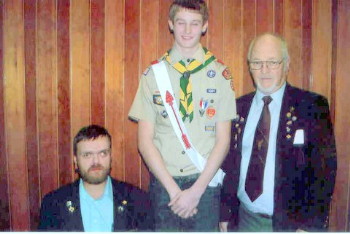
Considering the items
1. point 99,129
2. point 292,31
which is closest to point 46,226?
point 99,129

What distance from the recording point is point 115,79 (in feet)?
7.54

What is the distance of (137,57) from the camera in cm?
229

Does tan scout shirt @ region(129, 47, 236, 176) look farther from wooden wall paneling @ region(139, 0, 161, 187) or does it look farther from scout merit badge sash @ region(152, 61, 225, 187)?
wooden wall paneling @ region(139, 0, 161, 187)

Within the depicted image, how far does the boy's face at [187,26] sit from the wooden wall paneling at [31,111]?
903mm

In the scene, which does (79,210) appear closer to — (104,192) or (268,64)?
(104,192)

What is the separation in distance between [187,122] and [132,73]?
1.83 ft

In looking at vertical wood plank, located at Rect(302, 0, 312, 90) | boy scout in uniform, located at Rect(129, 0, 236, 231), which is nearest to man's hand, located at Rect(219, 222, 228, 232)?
boy scout in uniform, located at Rect(129, 0, 236, 231)

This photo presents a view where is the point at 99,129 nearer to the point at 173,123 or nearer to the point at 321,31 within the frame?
the point at 173,123

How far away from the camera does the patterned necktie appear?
1.79 meters

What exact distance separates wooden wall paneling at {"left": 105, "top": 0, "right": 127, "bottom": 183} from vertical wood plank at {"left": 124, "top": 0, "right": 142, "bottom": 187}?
24 millimetres

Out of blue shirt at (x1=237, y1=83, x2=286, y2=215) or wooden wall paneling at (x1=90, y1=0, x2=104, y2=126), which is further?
wooden wall paneling at (x1=90, y1=0, x2=104, y2=126)

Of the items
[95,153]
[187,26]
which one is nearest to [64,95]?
[95,153]

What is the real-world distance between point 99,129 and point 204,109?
20.6 inches

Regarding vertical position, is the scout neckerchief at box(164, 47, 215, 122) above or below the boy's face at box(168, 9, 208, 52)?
below
